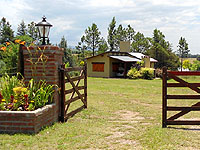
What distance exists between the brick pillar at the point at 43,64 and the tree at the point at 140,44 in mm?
41802

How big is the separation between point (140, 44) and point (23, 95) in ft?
143

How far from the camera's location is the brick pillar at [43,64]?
638 centimetres

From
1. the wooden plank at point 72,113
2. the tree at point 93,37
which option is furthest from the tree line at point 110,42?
the wooden plank at point 72,113

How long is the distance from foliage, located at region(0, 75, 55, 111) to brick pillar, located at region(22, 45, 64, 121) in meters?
0.17

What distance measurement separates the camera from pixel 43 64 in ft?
20.9

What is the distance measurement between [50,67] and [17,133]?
1922mm

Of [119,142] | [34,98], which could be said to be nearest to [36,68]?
→ [34,98]

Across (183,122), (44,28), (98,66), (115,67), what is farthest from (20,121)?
(115,67)

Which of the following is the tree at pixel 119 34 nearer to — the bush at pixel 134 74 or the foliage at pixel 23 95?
the bush at pixel 134 74

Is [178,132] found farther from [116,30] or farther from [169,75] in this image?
[116,30]

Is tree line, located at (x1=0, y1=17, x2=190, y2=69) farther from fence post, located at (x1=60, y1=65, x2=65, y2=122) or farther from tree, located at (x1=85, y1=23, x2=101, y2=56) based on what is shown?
fence post, located at (x1=60, y1=65, x2=65, y2=122)

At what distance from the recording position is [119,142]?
4945mm

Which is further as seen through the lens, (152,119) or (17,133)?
(152,119)

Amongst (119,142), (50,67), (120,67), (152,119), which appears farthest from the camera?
(120,67)
